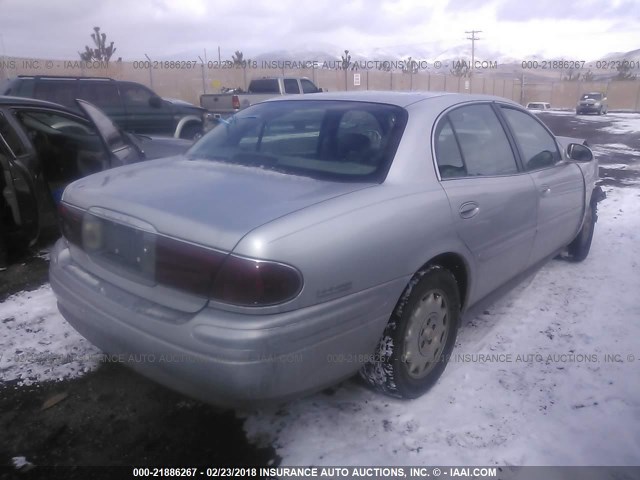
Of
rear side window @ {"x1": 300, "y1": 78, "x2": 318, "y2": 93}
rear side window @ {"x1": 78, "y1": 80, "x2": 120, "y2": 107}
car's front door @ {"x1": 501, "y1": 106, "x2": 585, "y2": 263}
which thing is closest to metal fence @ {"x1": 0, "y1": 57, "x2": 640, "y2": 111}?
rear side window @ {"x1": 300, "y1": 78, "x2": 318, "y2": 93}

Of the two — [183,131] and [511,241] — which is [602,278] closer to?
[511,241]

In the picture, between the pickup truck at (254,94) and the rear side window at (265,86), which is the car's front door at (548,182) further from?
the rear side window at (265,86)

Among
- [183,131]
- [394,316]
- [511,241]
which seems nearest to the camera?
[394,316]

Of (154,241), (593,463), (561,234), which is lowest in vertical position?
(593,463)

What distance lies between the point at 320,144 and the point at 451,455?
1.69 metres

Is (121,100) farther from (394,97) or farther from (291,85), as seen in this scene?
(394,97)

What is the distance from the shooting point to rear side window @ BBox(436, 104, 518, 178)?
2.96m

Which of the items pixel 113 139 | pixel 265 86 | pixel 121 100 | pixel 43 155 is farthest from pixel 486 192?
pixel 265 86

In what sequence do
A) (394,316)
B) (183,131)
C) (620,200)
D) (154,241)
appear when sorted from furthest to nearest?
1. (183,131)
2. (620,200)
3. (394,316)
4. (154,241)

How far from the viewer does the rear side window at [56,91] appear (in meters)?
9.37

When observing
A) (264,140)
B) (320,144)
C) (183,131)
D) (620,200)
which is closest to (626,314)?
(320,144)

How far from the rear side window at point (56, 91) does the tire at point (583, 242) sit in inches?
339

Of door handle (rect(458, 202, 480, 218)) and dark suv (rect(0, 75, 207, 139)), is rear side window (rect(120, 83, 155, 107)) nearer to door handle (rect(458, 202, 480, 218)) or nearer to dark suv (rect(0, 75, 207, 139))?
dark suv (rect(0, 75, 207, 139))

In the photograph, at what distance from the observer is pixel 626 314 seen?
3652 millimetres
